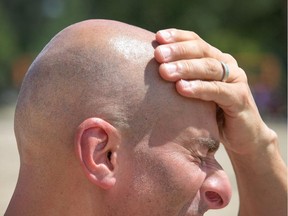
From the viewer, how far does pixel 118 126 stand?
2867 millimetres

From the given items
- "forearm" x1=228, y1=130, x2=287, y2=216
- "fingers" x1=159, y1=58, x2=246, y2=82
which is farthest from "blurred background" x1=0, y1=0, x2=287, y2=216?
"fingers" x1=159, y1=58, x2=246, y2=82

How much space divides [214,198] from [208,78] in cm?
46

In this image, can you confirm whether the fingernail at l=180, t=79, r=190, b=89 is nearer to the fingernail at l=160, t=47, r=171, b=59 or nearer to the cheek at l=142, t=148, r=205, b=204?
the fingernail at l=160, t=47, r=171, b=59

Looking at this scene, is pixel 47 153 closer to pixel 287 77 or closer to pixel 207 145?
pixel 207 145

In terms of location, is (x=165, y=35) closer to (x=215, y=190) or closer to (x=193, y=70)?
(x=193, y=70)

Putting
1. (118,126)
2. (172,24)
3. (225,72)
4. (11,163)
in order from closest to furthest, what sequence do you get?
(118,126), (225,72), (11,163), (172,24)

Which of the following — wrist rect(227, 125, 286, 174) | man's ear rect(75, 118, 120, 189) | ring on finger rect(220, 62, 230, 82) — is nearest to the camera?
man's ear rect(75, 118, 120, 189)

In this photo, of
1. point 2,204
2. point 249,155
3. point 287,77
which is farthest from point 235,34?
point 249,155

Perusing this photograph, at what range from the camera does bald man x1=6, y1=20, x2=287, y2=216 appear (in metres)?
2.87

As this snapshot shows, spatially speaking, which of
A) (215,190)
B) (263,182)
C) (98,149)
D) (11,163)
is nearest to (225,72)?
(215,190)

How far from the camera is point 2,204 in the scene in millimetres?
8477

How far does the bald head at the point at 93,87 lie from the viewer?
287 cm

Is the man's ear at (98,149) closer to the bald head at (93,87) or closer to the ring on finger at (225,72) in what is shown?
the bald head at (93,87)

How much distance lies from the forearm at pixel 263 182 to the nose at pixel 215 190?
0.58m
